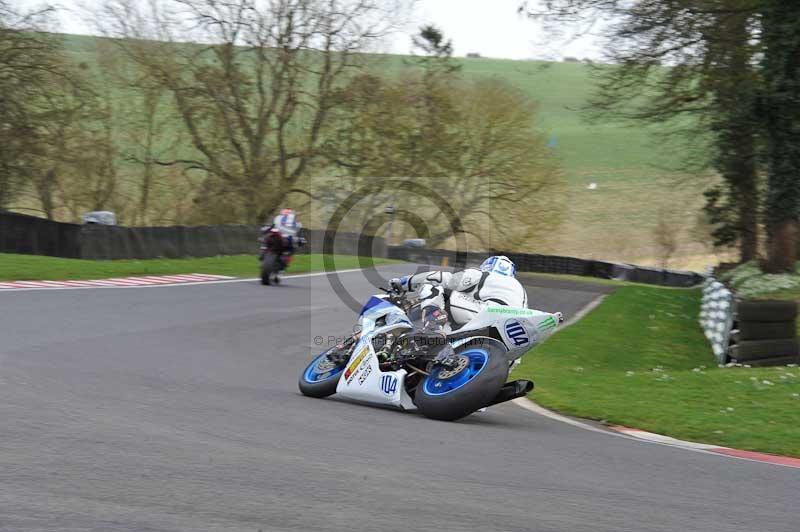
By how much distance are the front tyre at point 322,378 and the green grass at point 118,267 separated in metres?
11.5

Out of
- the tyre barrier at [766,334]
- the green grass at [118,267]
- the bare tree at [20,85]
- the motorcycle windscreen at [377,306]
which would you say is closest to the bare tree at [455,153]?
the green grass at [118,267]

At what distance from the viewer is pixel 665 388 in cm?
1067

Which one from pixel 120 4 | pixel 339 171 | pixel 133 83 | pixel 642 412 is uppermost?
pixel 120 4

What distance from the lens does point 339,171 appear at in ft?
132

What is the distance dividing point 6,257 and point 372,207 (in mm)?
20556

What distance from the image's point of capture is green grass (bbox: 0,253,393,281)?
19.7m

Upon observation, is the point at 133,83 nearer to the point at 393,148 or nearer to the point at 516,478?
the point at 393,148

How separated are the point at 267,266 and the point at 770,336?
444 inches

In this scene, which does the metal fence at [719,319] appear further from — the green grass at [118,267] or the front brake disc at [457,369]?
the green grass at [118,267]

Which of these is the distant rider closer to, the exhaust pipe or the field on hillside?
the exhaust pipe

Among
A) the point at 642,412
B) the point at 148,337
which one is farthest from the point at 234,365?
the point at 642,412

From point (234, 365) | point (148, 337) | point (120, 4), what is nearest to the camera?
point (234, 365)

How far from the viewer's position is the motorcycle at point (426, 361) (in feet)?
Result: 25.1

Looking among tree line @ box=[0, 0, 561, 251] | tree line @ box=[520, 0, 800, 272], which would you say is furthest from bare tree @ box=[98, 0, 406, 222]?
tree line @ box=[520, 0, 800, 272]
